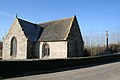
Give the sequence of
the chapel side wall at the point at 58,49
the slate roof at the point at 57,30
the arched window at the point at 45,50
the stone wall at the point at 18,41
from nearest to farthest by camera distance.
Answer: the chapel side wall at the point at 58,49
the slate roof at the point at 57,30
the stone wall at the point at 18,41
the arched window at the point at 45,50

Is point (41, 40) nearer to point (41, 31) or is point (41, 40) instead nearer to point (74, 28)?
point (41, 31)

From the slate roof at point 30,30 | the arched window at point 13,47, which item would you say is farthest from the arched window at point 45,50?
the arched window at point 13,47

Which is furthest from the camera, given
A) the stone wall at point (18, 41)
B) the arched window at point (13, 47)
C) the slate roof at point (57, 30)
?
the arched window at point (13, 47)

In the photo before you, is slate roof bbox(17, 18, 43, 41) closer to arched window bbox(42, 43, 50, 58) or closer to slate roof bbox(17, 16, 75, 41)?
slate roof bbox(17, 16, 75, 41)

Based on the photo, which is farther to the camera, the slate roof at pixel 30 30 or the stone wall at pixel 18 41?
the slate roof at pixel 30 30

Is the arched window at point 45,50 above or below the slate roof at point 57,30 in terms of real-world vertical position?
below

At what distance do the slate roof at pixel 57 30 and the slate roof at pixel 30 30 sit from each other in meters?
1.47

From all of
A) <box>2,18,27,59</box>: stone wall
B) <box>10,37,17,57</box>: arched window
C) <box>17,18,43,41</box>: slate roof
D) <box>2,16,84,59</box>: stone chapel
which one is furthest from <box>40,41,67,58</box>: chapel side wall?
<box>10,37,17,57</box>: arched window

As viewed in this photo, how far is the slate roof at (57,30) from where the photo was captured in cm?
3617

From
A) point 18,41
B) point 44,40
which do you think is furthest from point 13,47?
point 44,40

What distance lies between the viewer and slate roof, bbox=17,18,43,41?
128ft

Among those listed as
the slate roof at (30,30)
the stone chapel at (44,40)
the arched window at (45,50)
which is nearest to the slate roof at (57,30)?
the stone chapel at (44,40)

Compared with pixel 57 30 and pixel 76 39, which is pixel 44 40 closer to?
pixel 57 30

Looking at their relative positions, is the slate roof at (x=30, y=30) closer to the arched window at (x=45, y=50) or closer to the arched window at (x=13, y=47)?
the arched window at (x=45, y=50)
